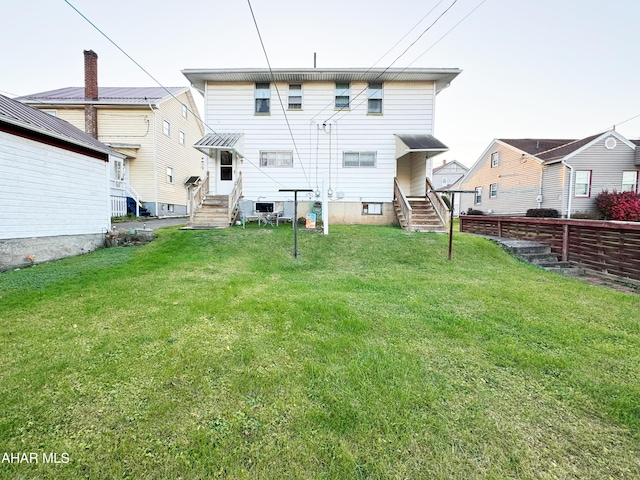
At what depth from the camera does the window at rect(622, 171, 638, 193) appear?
1812 cm

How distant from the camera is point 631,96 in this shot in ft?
54.4

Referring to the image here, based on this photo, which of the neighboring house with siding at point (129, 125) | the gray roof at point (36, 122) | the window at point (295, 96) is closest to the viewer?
the gray roof at point (36, 122)

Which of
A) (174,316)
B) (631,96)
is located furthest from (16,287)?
(631,96)

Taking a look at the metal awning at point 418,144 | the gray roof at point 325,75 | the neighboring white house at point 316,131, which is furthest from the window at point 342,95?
the metal awning at point 418,144

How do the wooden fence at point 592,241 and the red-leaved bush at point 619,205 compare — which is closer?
the wooden fence at point 592,241

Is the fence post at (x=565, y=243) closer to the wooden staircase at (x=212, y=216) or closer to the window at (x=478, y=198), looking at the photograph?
the wooden staircase at (x=212, y=216)

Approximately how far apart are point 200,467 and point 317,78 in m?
14.5

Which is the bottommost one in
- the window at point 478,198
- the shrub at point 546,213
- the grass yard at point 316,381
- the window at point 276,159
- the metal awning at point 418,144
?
the grass yard at point 316,381

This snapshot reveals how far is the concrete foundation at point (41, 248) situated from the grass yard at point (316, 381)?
2244mm

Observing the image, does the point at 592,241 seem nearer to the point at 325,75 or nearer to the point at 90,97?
the point at 325,75

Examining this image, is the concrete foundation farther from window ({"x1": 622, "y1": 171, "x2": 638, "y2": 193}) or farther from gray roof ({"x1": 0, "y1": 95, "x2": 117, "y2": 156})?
window ({"x1": 622, "y1": 171, "x2": 638, "y2": 193})

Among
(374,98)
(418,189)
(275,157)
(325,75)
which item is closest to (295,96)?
(325,75)

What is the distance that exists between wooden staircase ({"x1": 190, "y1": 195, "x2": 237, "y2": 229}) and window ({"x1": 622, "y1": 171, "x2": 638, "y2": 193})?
2424cm

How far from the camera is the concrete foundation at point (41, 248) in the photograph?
6.72 m
